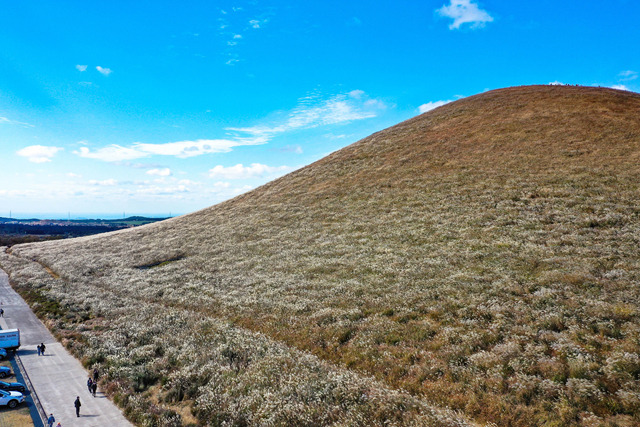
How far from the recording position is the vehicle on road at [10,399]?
18.4 meters

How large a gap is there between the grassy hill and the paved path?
1.05m

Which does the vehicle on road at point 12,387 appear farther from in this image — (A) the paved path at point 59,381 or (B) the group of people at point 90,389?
(B) the group of people at point 90,389

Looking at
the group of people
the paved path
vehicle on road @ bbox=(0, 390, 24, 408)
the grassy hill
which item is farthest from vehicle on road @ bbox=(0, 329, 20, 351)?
the group of people

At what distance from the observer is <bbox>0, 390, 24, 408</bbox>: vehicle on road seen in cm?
1839

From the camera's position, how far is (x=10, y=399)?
18531 mm

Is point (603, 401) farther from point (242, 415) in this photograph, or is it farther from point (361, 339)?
point (242, 415)

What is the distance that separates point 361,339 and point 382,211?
2966 centimetres

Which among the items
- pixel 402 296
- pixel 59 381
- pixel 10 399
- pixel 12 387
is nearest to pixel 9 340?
pixel 12 387

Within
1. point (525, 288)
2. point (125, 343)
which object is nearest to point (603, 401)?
point (525, 288)

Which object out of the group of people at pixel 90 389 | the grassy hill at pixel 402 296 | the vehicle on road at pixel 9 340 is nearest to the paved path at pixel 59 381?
the group of people at pixel 90 389

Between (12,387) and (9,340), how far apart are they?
9.16 m

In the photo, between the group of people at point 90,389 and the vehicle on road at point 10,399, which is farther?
the vehicle on road at point 10,399

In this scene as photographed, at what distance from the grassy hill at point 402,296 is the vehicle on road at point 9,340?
3.27 m

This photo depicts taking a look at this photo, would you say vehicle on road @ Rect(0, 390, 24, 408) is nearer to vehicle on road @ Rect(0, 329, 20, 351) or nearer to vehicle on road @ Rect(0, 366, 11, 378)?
vehicle on road @ Rect(0, 366, 11, 378)
